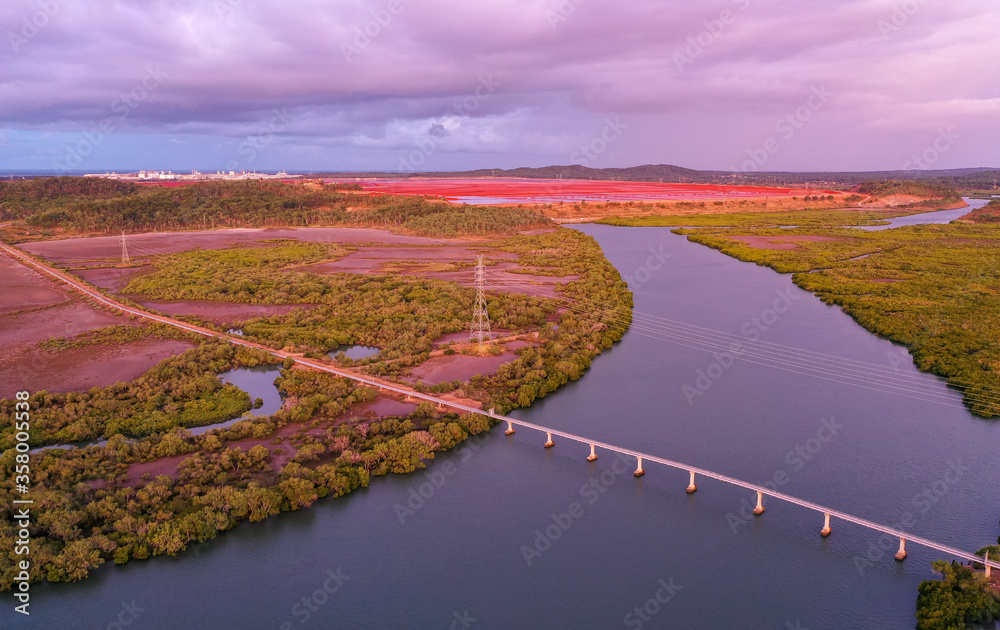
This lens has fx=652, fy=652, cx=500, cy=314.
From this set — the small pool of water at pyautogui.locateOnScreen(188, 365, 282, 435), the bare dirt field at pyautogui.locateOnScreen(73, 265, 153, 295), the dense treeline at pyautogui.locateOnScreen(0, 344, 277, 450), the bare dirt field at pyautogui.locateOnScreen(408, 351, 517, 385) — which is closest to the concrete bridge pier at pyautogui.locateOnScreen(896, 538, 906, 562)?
the bare dirt field at pyautogui.locateOnScreen(408, 351, 517, 385)

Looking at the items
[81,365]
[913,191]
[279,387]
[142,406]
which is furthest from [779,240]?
[913,191]

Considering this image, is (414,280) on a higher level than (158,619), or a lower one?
higher

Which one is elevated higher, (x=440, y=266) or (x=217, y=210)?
(x=217, y=210)

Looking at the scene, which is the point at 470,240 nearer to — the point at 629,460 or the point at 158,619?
the point at 629,460

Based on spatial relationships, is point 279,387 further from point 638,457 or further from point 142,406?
point 638,457

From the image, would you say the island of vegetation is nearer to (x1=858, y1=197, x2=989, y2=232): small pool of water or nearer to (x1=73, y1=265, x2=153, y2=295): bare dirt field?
(x1=73, y1=265, x2=153, y2=295): bare dirt field

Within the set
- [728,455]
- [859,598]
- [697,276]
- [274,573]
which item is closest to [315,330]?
[274,573]
